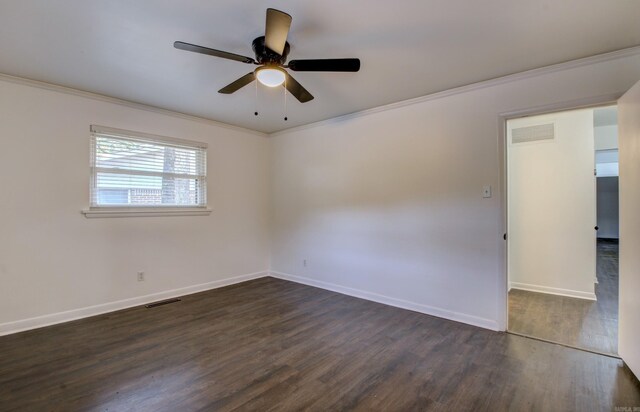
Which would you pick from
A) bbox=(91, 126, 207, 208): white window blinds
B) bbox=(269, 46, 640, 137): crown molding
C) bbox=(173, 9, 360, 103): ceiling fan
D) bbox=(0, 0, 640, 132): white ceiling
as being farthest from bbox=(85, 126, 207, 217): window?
bbox=(269, 46, 640, 137): crown molding

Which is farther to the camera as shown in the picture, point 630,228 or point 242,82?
point 242,82

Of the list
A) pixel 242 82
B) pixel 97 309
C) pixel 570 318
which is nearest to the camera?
pixel 242 82

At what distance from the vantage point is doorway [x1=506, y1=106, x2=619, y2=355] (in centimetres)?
378

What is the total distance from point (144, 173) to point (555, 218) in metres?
5.44

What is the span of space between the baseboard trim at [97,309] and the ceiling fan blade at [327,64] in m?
3.34

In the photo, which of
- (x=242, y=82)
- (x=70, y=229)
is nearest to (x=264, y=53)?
(x=242, y=82)

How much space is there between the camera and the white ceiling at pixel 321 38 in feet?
6.18

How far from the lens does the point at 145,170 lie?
3.78 meters

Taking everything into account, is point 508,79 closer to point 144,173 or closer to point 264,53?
point 264,53

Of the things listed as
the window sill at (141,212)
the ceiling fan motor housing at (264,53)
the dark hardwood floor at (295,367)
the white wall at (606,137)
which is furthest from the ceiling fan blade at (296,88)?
the white wall at (606,137)

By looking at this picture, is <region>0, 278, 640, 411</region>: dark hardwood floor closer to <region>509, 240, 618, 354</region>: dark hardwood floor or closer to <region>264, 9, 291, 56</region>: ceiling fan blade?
<region>509, 240, 618, 354</region>: dark hardwood floor

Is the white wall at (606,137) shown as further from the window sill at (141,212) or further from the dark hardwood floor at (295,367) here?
the window sill at (141,212)

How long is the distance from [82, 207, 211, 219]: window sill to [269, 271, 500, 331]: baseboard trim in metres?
1.74

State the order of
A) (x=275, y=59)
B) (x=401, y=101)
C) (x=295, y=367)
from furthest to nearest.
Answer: (x=401, y=101), (x=295, y=367), (x=275, y=59)
